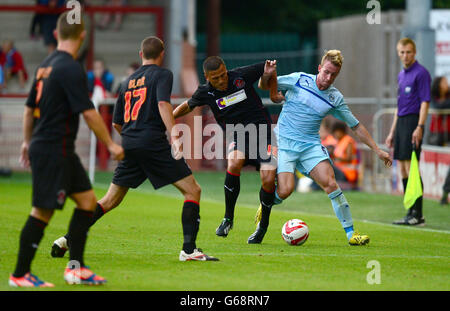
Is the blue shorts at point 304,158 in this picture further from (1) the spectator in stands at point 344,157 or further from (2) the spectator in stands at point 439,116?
(1) the spectator in stands at point 344,157

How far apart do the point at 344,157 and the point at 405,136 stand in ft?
19.6

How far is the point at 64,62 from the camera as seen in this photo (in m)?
7.17

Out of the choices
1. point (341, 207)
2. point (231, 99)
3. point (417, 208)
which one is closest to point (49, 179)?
point (231, 99)

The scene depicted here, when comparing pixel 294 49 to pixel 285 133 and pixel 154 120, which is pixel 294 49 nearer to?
pixel 285 133

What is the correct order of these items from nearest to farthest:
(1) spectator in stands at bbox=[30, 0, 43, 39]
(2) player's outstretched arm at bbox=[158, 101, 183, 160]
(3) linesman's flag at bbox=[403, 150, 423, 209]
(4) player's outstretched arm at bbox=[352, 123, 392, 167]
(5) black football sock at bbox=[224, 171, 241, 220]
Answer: (2) player's outstretched arm at bbox=[158, 101, 183, 160]
(4) player's outstretched arm at bbox=[352, 123, 392, 167]
(5) black football sock at bbox=[224, 171, 241, 220]
(3) linesman's flag at bbox=[403, 150, 423, 209]
(1) spectator in stands at bbox=[30, 0, 43, 39]

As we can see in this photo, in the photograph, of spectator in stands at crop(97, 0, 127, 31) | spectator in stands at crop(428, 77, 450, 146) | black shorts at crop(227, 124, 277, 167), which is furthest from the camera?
spectator in stands at crop(97, 0, 127, 31)

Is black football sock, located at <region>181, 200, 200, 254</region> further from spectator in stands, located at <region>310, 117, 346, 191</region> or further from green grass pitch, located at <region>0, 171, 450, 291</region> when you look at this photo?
spectator in stands, located at <region>310, 117, 346, 191</region>

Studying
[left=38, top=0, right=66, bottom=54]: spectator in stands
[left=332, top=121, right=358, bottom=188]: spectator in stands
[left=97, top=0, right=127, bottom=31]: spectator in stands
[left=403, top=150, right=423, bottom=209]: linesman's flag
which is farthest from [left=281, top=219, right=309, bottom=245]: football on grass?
[left=97, top=0, right=127, bottom=31]: spectator in stands

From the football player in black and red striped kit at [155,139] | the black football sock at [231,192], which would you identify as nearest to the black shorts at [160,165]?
the football player in black and red striped kit at [155,139]

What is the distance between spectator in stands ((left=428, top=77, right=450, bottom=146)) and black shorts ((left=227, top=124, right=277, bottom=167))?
772 cm

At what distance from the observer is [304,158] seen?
10375 mm

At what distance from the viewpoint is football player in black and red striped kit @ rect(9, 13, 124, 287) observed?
713cm

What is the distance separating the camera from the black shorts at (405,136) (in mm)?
12766

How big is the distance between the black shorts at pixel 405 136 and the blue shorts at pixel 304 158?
273cm
